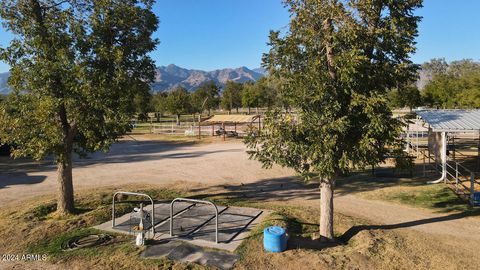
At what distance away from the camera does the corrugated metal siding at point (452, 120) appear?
14.1 m

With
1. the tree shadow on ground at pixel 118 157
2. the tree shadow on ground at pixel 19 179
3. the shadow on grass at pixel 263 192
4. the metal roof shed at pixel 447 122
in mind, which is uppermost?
the metal roof shed at pixel 447 122

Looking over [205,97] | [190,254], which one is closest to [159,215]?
[190,254]

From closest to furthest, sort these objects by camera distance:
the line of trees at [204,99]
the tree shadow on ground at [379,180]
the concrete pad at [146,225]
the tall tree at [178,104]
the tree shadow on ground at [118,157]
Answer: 1. the concrete pad at [146,225]
2. the tree shadow on ground at [379,180]
3. the tree shadow on ground at [118,157]
4. the tall tree at [178,104]
5. the line of trees at [204,99]

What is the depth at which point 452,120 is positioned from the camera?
1528 cm

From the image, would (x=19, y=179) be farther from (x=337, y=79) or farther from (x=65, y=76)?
(x=337, y=79)

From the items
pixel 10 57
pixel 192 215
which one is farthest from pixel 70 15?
pixel 192 215

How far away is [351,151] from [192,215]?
18.0 feet

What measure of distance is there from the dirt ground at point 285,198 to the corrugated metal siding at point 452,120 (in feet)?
12.7

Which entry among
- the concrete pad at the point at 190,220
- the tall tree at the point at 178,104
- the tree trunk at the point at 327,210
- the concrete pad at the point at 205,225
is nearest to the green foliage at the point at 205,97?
the tall tree at the point at 178,104

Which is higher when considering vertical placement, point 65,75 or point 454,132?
point 65,75

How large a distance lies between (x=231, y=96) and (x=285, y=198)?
207 ft

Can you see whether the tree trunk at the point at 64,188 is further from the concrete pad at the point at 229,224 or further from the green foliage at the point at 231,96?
the green foliage at the point at 231,96

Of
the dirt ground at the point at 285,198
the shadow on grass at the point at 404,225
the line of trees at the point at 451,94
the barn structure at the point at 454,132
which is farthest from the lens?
the line of trees at the point at 451,94

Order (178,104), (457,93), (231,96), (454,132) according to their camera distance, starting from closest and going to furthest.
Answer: (454,132) < (457,93) < (178,104) < (231,96)
